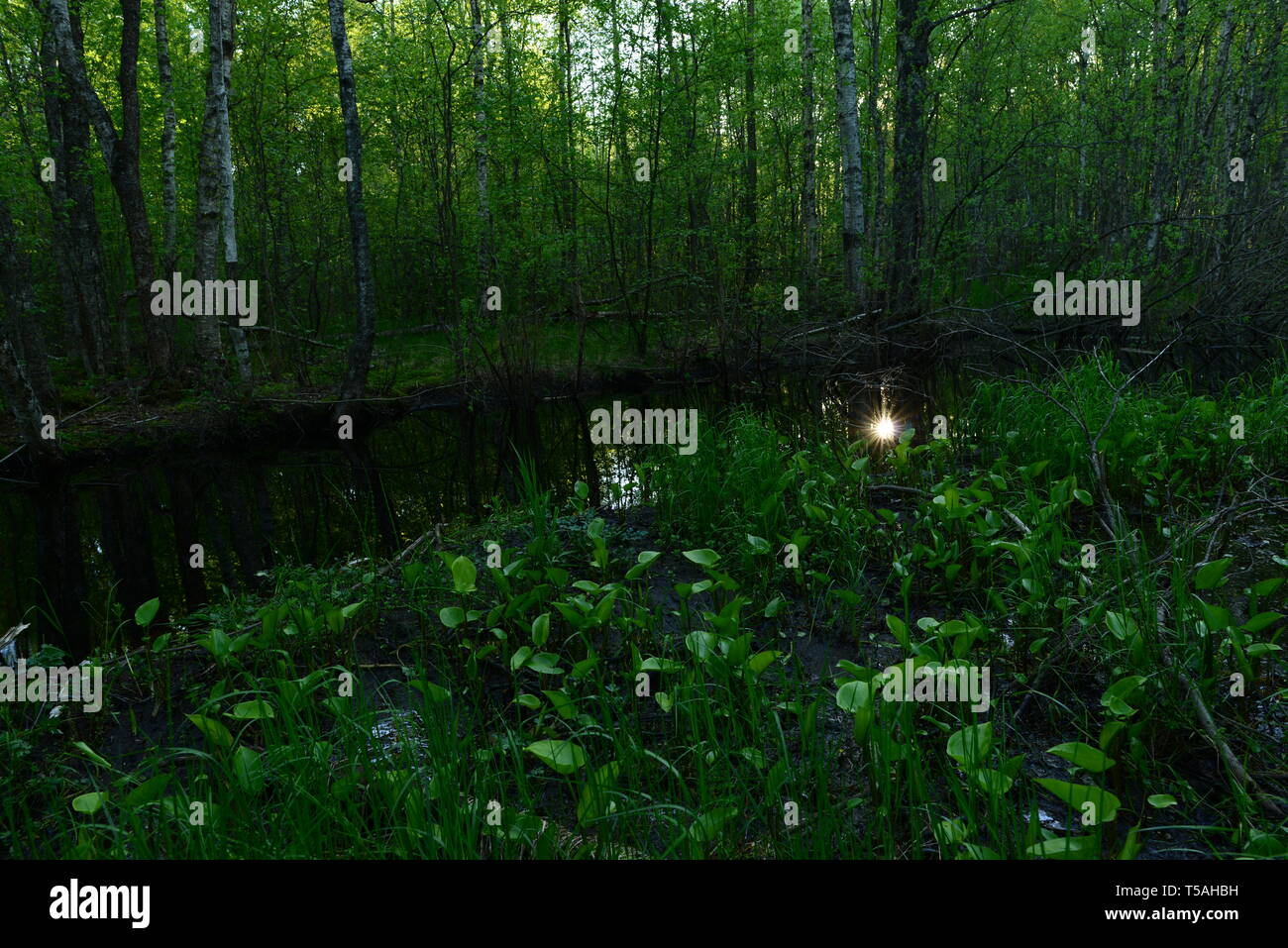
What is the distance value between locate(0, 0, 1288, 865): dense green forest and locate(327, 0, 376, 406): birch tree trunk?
0.10 metres

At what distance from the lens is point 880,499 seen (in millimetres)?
5414

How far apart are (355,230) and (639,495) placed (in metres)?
7.78

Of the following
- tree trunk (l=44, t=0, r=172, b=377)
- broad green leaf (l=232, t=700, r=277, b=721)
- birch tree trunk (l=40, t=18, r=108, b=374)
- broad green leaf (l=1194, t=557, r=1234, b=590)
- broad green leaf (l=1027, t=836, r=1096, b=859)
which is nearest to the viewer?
broad green leaf (l=1027, t=836, r=1096, b=859)

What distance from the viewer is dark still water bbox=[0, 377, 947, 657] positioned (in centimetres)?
584

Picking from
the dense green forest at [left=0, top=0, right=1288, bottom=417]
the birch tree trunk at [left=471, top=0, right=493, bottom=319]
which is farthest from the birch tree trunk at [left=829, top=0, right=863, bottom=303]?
the birch tree trunk at [left=471, top=0, right=493, bottom=319]

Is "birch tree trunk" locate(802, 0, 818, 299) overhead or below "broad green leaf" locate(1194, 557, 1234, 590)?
overhead

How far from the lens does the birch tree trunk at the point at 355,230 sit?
35.4ft

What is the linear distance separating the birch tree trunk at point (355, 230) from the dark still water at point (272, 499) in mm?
1010

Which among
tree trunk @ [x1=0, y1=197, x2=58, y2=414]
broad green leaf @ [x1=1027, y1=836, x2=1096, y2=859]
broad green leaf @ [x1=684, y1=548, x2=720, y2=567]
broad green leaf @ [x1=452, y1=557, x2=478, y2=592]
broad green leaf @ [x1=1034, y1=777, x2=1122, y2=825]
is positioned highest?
tree trunk @ [x1=0, y1=197, x2=58, y2=414]

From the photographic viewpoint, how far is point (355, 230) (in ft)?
37.2

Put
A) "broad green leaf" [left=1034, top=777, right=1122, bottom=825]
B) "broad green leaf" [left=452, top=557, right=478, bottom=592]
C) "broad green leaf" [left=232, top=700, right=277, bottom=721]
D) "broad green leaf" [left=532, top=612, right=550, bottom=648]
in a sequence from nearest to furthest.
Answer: "broad green leaf" [left=1034, top=777, right=1122, bottom=825] → "broad green leaf" [left=232, top=700, right=277, bottom=721] → "broad green leaf" [left=532, top=612, right=550, bottom=648] → "broad green leaf" [left=452, top=557, right=478, bottom=592]

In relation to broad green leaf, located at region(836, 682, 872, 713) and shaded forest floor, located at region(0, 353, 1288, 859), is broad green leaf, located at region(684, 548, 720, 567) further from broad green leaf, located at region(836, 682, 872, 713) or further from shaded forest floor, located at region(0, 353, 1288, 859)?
broad green leaf, located at region(836, 682, 872, 713)
